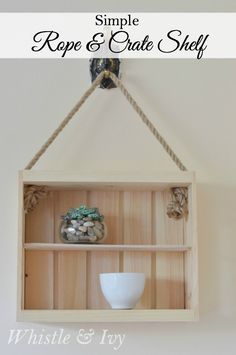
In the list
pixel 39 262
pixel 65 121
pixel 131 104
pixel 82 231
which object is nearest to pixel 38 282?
pixel 39 262

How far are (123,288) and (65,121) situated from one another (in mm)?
449

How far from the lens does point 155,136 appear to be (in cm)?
174

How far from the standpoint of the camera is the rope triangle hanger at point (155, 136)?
1688mm

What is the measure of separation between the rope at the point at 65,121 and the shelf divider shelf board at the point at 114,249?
0.08 metres

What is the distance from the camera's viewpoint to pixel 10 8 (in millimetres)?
1829

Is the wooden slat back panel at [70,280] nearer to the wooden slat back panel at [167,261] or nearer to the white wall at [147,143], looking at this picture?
the white wall at [147,143]

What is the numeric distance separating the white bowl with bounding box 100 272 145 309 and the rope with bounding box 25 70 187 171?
309mm

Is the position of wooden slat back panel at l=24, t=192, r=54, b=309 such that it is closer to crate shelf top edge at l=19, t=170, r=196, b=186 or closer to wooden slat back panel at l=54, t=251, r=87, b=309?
wooden slat back panel at l=54, t=251, r=87, b=309

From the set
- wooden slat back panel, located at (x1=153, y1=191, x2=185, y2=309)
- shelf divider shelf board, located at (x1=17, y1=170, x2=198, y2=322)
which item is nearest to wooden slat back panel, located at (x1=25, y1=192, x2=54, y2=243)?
shelf divider shelf board, located at (x1=17, y1=170, x2=198, y2=322)

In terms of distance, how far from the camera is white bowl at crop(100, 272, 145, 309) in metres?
1.61

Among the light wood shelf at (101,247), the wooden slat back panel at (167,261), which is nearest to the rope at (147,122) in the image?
the wooden slat back panel at (167,261)

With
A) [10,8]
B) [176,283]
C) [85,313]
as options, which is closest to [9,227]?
[85,313]

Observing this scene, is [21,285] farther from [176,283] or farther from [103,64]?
[103,64]

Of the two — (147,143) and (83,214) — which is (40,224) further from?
(147,143)
